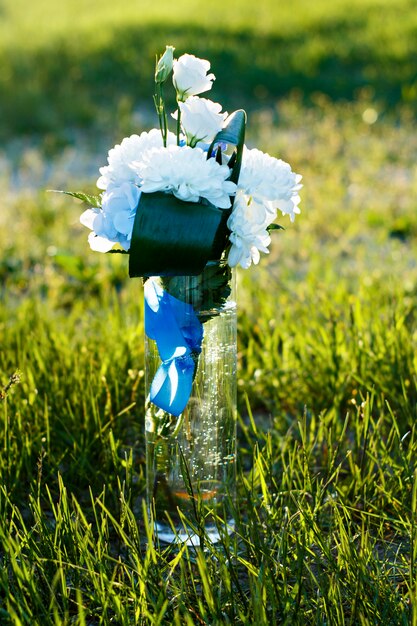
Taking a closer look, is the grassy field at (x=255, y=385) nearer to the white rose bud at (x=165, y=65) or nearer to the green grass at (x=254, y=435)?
the green grass at (x=254, y=435)

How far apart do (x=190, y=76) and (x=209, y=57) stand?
7.15 meters

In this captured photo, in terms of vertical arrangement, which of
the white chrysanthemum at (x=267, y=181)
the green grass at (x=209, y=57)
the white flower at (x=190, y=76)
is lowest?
the white chrysanthemum at (x=267, y=181)

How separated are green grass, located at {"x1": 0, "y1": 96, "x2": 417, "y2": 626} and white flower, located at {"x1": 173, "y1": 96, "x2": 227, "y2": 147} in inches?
20.2

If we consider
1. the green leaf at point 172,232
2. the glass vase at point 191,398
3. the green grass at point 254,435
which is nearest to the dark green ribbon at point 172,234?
the green leaf at point 172,232

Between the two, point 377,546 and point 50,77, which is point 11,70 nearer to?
point 50,77

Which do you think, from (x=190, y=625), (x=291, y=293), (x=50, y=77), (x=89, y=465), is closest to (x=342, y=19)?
(x=50, y=77)

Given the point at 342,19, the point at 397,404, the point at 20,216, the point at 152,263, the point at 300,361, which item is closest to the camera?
the point at 152,263

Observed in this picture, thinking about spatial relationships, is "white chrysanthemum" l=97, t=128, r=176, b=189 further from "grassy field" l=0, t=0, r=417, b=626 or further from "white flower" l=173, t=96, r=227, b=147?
"grassy field" l=0, t=0, r=417, b=626

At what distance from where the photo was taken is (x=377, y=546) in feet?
6.19

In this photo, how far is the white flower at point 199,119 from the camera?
5.27 ft

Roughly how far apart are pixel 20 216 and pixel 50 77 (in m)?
3.50

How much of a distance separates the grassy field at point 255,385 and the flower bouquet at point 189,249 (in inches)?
3.6

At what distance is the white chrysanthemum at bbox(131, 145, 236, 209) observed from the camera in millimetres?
1501

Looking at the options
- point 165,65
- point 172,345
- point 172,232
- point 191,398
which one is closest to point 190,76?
point 165,65
